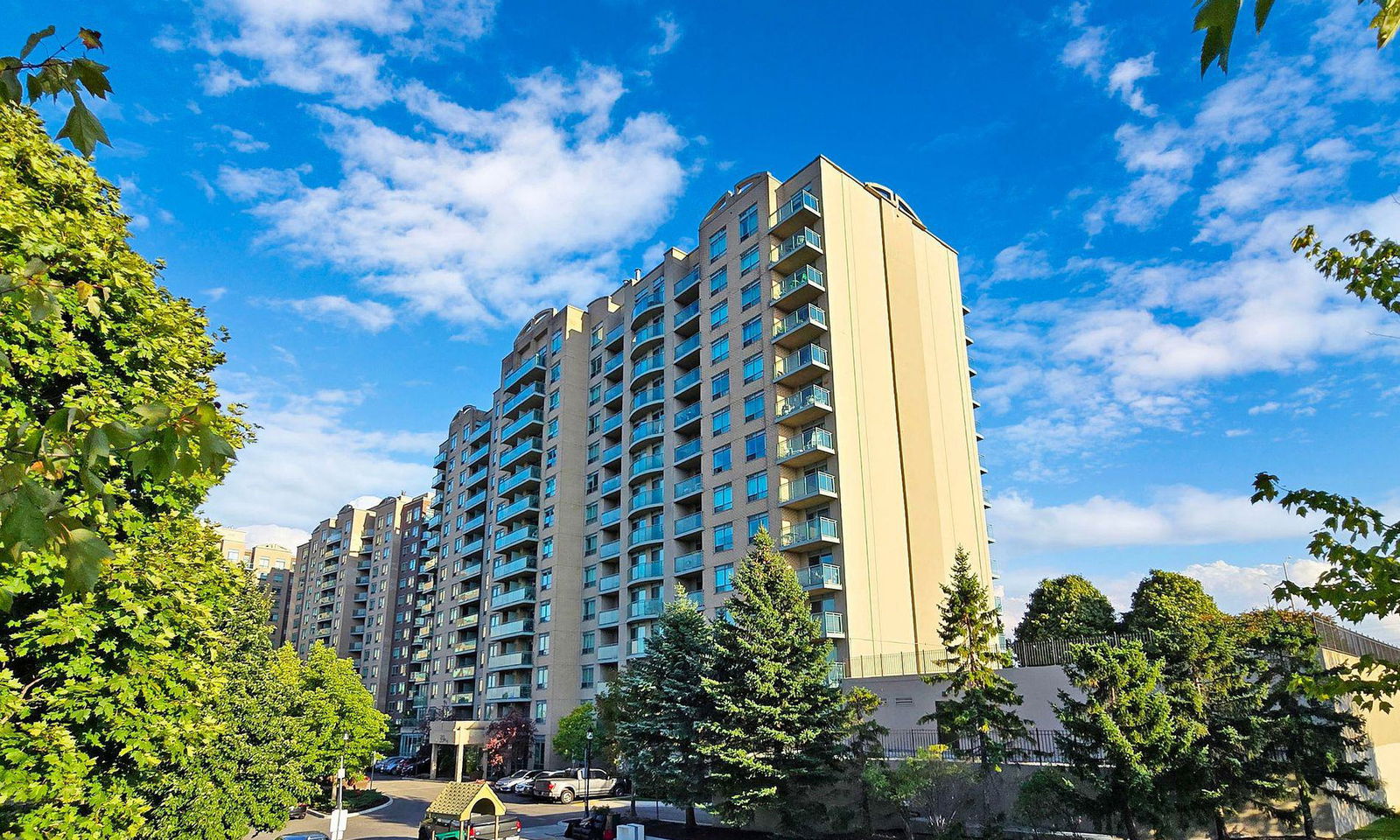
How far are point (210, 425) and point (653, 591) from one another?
5407 centimetres

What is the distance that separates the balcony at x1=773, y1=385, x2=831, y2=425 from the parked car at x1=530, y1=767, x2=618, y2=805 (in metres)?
23.1

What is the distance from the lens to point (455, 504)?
291 ft

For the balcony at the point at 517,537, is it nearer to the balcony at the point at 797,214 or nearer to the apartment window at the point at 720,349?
the apartment window at the point at 720,349

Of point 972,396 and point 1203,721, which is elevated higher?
point 972,396

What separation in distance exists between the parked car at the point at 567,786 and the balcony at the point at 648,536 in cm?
1504

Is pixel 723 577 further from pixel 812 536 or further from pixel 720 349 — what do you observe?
pixel 720 349

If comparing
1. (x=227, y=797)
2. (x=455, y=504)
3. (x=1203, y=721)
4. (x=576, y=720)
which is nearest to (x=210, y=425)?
(x=227, y=797)

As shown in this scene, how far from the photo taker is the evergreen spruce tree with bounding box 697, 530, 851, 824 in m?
26.5

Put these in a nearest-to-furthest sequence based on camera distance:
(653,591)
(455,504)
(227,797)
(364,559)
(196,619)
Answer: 1. (196,619)
2. (227,797)
3. (653,591)
4. (455,504)
5. (364,559)

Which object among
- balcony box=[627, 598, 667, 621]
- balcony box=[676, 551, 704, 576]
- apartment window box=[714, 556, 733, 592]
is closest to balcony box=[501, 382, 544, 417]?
balcony box=[627, 598, 667, 621]

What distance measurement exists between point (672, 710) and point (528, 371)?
4955cm

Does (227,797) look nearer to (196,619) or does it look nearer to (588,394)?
(196,619)

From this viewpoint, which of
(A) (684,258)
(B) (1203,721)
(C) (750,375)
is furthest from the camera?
(A) (684,258)

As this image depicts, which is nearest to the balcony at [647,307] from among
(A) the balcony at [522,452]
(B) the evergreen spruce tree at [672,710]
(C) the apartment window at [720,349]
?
(C) the apartment window at [720,349]
